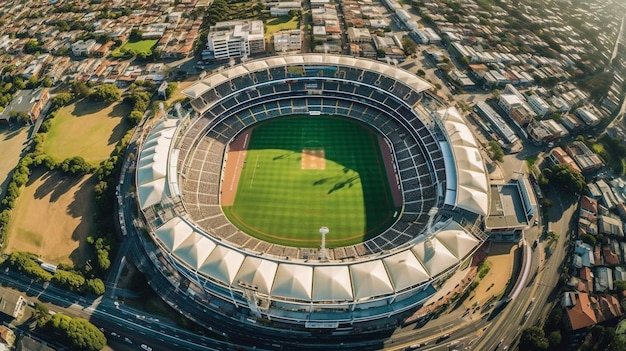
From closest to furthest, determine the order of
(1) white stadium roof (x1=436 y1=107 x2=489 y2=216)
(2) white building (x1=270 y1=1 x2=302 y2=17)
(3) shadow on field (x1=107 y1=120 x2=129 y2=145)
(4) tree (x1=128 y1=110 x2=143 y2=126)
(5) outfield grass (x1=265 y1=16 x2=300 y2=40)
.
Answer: (1) white stadium roof (x1=436 y1=107 x2=489 y2=216)
(3) shadow on field (x1=107 y1=120 x2=129 y2=145)
(4) tree (x1=128 y1=110 x2=143 y2=126)
(5) outfield grass (x1=265 y1=16 x2=300 y2=40)
(2) white building (x1=270 y1=1 x2=302 y2=17)

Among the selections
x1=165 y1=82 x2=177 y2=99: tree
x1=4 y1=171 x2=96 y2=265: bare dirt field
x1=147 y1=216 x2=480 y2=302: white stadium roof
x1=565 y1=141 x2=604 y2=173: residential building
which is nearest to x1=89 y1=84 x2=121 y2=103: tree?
x1=165 y1=82 x2=177 y2=99: tree

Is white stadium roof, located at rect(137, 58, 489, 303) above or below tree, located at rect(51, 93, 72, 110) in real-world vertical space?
below

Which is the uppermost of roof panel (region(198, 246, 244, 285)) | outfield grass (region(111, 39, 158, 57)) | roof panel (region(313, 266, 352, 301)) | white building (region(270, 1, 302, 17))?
white building (region(270, 1, 302, 17))

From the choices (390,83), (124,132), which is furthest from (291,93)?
(124,132)

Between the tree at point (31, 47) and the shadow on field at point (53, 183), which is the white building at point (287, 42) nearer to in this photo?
the shadow on field at point (53, 183)

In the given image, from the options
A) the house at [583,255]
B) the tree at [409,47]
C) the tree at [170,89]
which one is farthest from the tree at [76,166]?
the house at [583,255]

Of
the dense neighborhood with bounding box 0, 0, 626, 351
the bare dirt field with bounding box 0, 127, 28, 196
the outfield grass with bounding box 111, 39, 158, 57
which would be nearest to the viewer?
the dense neighborhood with bounding box 0, 0, 626, 351

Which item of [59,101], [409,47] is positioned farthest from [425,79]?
[59,101]

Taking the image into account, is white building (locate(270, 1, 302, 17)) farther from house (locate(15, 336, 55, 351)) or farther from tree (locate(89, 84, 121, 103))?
house (locate(15, 336, 55, 351))

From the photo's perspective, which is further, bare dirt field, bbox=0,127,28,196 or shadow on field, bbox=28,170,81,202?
bare dirt field, bbox=0,127,28,196
